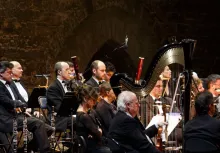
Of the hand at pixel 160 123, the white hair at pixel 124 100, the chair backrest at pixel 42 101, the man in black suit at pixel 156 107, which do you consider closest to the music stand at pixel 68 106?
the chair backrest at pixel 42 101

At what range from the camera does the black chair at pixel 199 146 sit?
6500 millimetres

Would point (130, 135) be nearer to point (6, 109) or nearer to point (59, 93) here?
point (6, 109)

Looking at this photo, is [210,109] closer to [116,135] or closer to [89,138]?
[116,135]

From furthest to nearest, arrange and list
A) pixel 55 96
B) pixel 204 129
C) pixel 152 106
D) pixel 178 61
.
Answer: pixel 55 96, pixel 152 106, pixel 178 61, pixel 204 129

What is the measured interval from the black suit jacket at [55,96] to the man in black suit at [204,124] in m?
3.68

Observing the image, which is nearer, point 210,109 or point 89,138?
point 210,109

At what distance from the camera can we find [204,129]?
6.56 m

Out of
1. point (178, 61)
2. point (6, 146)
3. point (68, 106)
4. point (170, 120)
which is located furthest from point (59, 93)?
point (178, 61)

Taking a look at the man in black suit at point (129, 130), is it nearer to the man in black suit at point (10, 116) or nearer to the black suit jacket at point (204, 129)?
the black suit jacket at point (204, 129)

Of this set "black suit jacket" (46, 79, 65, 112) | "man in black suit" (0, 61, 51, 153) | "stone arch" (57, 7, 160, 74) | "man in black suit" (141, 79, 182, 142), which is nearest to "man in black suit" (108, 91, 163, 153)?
"man in black suit" (141, 79, 182, 142)

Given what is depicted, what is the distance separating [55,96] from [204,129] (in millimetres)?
4025

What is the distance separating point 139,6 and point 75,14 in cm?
196

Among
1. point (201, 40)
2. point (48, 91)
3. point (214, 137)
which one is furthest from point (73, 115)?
point (201, 40)

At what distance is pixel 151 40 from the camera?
46.3ft
